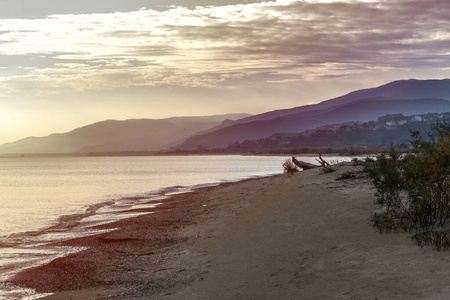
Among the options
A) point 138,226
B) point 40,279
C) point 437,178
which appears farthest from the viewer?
point 138,226

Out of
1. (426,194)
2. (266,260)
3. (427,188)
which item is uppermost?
(427,188)

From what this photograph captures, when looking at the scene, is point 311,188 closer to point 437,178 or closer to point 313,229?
point 313,229

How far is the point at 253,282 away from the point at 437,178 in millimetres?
5735

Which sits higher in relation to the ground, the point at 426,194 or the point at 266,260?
the point at 426,194

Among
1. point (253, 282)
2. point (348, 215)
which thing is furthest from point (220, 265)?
point (348, 215)

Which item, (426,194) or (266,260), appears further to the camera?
(426,194)

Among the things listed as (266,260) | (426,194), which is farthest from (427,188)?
(266,260)

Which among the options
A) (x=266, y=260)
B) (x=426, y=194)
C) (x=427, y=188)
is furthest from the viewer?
(x=427, y=188)

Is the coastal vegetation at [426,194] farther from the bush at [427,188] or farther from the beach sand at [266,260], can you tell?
the beach sand at [266,260]

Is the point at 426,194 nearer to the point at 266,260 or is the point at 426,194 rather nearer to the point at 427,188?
the point at 427,188

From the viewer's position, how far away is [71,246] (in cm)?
1856

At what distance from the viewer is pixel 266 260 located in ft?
42.0

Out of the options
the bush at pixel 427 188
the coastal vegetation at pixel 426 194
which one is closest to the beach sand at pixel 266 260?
the coastal vegetation at pixel 426 194

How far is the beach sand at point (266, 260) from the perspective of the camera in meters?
10.1
